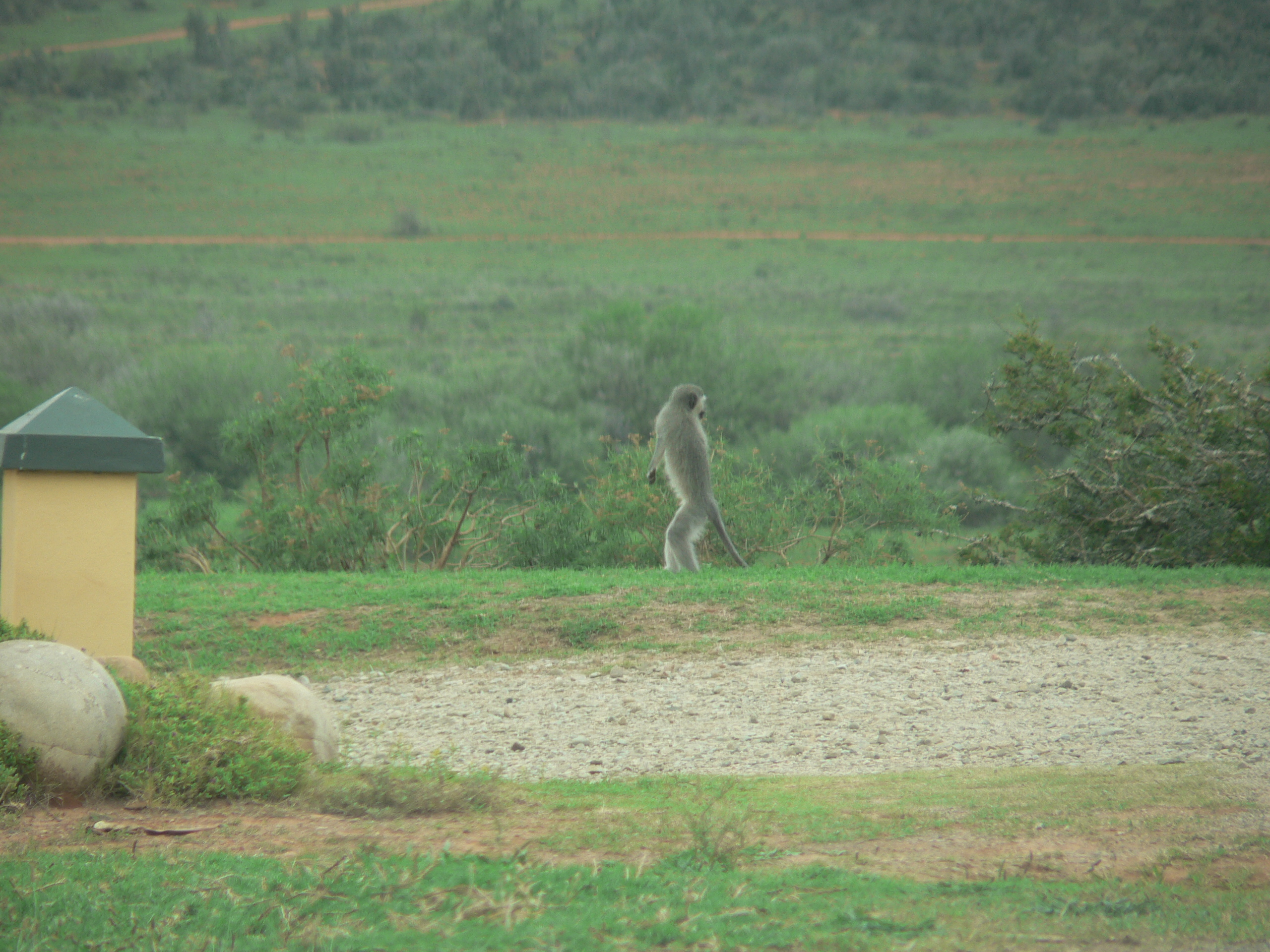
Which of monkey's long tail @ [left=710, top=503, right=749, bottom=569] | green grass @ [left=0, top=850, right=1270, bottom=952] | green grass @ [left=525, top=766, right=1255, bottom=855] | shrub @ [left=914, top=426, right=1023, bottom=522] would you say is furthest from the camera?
shrub @ [left=914, top=426, right=1023, bottom=522]

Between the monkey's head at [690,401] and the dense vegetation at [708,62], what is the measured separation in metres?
77.5

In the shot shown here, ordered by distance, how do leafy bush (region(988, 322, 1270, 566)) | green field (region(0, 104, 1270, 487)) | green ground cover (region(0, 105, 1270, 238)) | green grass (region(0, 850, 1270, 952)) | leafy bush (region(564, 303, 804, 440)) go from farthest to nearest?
green ground cover (region(0, 105, 1270, 238)) < green field (region(0, 104, 1270, 487)) < leafy bush (region(564, 303, 804, 440)) < leafy bush (region(988, 322, 1270, 566)) < green grass (region(0, 850, 1270, 952))

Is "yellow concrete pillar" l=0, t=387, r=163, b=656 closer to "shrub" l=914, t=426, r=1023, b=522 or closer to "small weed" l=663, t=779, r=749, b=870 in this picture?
"small weed" l=663, t=779, r=749, b=870

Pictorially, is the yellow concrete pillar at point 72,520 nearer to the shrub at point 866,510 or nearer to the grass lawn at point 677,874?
the grass lawn at point 677,874

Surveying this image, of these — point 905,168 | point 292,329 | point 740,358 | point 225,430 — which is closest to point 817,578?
point 225,430

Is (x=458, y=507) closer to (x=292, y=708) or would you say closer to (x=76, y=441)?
(x=76, y=441)

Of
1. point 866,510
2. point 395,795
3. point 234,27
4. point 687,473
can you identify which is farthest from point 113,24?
point 395,795

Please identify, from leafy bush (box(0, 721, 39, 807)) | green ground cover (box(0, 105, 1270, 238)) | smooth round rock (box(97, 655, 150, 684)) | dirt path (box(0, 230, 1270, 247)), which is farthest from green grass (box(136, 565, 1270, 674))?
green ground cover (box(0, 105, 1270, 238))

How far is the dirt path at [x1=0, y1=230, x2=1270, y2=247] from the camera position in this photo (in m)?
68.5

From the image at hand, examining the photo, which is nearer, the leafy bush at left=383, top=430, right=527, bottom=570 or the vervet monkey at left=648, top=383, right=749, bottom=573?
the vervet monkey at left=648, top=383, right=749, bottom=573

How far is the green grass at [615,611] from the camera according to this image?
9977 millimetres

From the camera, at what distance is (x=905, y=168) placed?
79.9m

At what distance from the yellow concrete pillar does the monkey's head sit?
6.59 metres

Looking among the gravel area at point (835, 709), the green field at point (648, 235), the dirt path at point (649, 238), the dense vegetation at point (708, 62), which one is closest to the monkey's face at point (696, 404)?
the gravel area at point (835, 709)
